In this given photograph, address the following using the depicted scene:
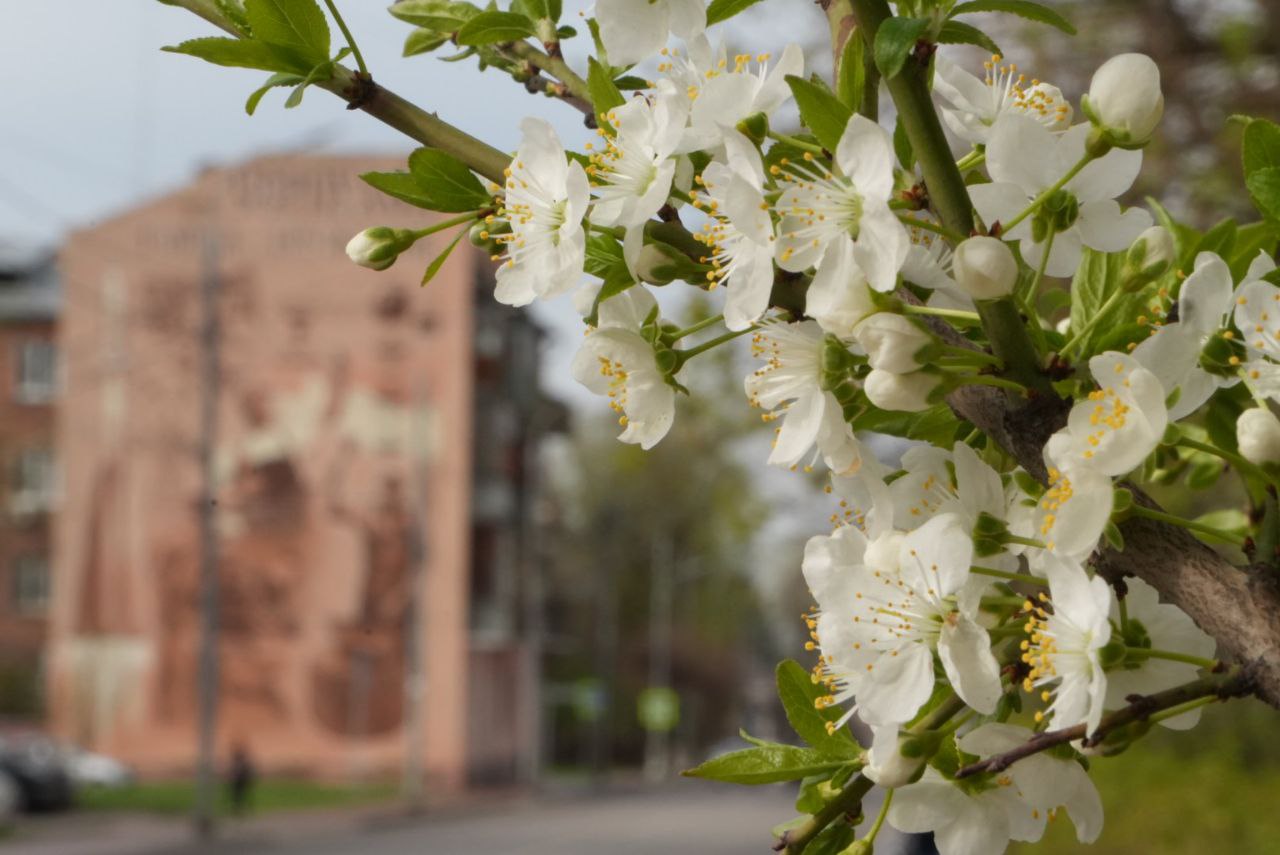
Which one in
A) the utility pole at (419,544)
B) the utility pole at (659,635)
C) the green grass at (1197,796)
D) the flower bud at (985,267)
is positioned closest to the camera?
the flower bud at (985,267)

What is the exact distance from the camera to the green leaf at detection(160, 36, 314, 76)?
1155mm

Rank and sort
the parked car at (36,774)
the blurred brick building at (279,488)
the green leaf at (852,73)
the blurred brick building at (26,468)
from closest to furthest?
the green leaf at (852,73)
the parked car at (36,774)
the blurred brick building at (279,488)
the blurred brick building at (26,468)

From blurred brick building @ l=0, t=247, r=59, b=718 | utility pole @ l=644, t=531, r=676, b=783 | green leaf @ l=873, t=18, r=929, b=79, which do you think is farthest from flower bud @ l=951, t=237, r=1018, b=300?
utility pole @ l=644, t=531, r=676, b=783

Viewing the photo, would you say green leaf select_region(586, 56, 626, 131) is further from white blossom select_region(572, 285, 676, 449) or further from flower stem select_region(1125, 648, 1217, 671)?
flower stem select_region(1125, 648, 1217, 671)

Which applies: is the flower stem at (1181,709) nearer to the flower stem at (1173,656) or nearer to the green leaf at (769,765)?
the flower stem at (1173,656)

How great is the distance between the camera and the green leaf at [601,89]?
1.13 metres

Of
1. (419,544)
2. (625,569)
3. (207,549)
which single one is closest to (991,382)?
(207,549)

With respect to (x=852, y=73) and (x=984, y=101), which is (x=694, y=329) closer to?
(x=852, y=73)

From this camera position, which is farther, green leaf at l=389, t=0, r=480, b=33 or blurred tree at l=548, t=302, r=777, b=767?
blurred tree at l=548, t=302, r=777, b=767

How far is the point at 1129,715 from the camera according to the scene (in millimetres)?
1057

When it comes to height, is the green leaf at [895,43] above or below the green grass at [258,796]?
above

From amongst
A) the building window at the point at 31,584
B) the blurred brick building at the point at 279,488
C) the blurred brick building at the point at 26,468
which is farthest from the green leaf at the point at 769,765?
the building window at the point at 31,584

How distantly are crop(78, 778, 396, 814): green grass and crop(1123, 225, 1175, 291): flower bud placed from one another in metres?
28.6

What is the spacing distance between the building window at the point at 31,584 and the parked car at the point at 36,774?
14180 millimetres
